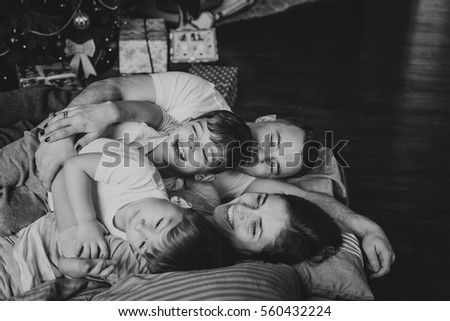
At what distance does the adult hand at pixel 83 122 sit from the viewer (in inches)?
68.2

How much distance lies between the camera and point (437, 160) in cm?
308

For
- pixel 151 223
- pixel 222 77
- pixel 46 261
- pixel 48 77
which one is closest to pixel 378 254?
pixel 151 223

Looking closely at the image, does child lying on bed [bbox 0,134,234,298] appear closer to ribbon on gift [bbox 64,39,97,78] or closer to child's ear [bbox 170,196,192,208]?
child's ear [bbox 170,196,192,208]

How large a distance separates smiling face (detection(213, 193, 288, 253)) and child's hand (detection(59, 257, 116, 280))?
1.04 ft

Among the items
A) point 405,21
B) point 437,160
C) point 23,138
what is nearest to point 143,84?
point 23,138

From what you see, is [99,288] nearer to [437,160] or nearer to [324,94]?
[437,160]

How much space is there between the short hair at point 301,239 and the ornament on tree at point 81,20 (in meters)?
2.06

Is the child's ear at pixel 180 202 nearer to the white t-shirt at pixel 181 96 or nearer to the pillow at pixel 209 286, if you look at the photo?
the pillow at pixel 209 286

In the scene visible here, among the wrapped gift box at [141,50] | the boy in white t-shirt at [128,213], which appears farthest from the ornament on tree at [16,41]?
the boy in white t-shirt at [128,213]

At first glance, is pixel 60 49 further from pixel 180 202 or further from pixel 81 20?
pixel 180 202

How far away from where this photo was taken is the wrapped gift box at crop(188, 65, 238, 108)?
3.36 m

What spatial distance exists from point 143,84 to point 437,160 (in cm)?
175

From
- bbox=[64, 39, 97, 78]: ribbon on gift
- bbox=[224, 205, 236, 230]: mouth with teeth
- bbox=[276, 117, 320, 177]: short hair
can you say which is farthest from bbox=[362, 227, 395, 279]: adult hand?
bbox=[64, 39, 97, 78]: ribbon on gift

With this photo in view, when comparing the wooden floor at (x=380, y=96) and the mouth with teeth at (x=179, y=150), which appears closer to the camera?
the mouth with teeth at (x=179, y=150)
